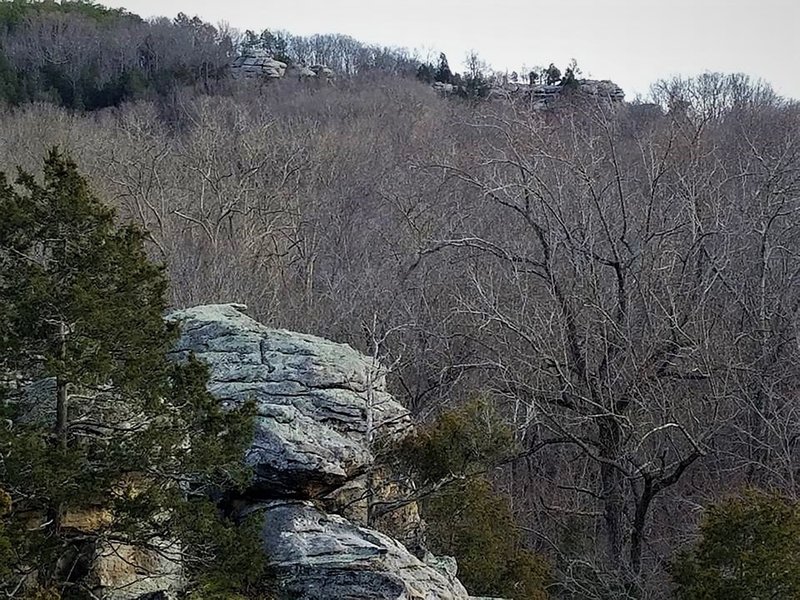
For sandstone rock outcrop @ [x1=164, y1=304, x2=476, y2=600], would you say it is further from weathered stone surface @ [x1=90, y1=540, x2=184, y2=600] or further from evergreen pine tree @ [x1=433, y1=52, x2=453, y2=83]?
evergreen pine tree @ [x1=433, y1=52, x2=453, y2=83]

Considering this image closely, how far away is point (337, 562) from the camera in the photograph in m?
8.30

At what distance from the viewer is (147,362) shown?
726 centimetres

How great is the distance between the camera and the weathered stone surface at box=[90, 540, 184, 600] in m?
7.47

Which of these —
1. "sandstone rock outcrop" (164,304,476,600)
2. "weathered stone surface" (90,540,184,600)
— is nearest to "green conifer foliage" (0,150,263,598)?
"weathered stone surface" (90,540,184,600)

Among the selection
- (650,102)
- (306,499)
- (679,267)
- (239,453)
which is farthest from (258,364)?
(650,102)

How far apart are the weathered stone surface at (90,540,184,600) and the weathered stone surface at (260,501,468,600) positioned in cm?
94

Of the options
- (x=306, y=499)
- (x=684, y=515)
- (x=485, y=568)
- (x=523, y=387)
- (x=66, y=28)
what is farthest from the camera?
(x=66, y=28)

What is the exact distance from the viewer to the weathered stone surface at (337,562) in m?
8.12

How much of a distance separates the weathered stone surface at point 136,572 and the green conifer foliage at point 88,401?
0.14 metres

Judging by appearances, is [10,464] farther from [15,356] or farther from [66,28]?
[66,28]

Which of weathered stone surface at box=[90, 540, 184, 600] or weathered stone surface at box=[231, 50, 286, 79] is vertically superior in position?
weathered stone surface at box=[231, 50, 286, 79]

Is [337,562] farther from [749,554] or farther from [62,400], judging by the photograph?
[749,554]

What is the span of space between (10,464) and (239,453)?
6.28ft

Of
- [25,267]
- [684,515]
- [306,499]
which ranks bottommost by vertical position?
[684,515]
